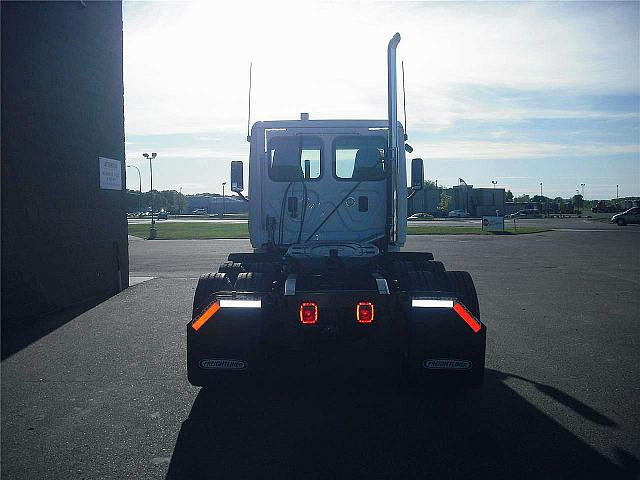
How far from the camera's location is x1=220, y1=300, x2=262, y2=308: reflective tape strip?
5.96m

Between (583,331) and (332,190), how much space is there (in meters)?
4.31

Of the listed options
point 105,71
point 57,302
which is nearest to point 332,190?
point 57,302

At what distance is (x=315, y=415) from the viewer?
5.88 meters

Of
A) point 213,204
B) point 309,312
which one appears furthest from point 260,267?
point 213,204

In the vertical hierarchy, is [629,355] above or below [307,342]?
below

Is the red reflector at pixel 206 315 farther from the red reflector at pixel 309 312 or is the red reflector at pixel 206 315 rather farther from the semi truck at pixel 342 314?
the red reflector at pixel 309 312

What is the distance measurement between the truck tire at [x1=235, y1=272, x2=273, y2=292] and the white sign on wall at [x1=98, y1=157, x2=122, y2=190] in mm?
8974

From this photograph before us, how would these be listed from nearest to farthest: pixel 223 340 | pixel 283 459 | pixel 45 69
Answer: pixel 283 459
pixel 223 340
pixel 45 69

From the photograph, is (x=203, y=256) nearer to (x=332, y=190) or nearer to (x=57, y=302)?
(x=57, y=302)

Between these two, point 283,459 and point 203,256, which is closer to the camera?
point 283,459

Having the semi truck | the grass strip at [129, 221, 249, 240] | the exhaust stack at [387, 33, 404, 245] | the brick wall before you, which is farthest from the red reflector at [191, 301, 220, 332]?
the grass strip at [129, 221, 249, 240]

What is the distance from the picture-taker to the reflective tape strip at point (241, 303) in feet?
19.6

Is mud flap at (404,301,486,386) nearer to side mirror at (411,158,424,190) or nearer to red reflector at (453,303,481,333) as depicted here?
red reflector at (453,303,481,333)

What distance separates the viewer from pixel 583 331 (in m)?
10.2
